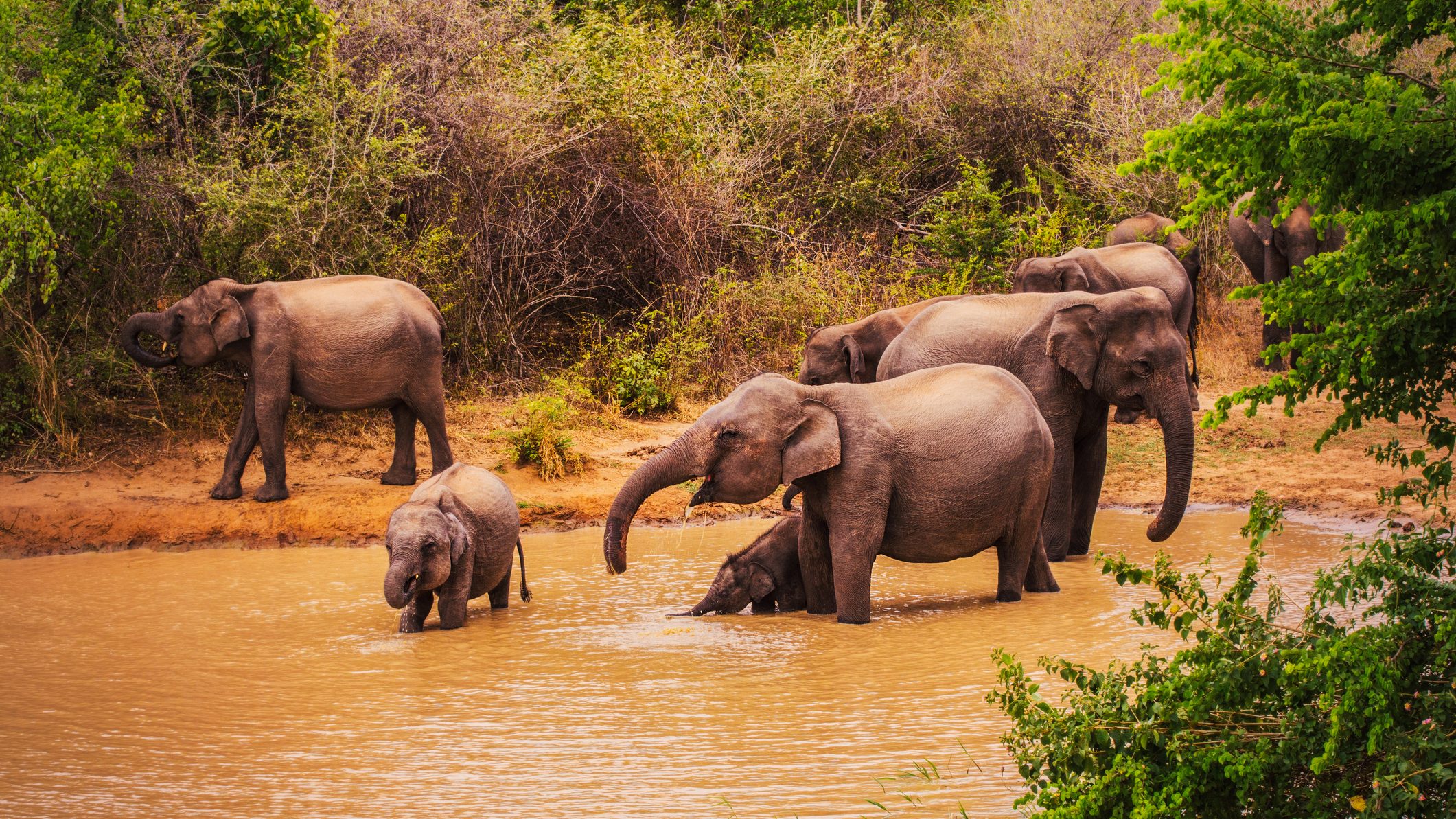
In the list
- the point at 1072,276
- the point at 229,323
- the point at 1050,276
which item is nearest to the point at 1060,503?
the point at 1072,276

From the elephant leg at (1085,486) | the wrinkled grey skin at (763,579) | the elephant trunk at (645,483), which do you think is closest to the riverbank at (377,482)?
the elephant leg at (1085,486)

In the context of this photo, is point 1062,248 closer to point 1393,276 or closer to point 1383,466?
point 1383,466

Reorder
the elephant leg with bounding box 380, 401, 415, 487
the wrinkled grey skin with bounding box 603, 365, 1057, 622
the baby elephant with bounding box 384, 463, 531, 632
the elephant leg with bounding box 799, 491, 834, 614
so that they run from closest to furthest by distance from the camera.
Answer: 1. the baby elephant with bounding box 384, 463, 531, 632
2. the wrinkled grey skin with bounding box 603, 365, 1057, 622
3. the elephant leg with bounding box 799, 491, 834, 614
4. the elephant leg with bounding box 380, 401, 415, 487

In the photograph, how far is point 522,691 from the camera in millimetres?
7727

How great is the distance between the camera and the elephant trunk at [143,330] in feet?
42.4

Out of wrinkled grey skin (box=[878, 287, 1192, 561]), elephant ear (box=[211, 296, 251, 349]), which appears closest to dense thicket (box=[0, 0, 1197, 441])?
elephant ear (box=[211, 296, 251, 349])

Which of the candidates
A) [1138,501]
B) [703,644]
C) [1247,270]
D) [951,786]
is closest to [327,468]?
[703,644]

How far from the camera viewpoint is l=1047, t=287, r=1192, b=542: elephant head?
10.2m

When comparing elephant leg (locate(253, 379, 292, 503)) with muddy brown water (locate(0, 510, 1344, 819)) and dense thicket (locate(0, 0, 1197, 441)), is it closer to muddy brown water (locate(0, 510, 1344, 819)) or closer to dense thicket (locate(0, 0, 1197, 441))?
muddy brown water (locate(0, 510, 1344, 819))

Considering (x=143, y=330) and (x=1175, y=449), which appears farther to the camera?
(x=143, y=330)

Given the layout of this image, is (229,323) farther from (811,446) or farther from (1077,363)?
(1077,363)

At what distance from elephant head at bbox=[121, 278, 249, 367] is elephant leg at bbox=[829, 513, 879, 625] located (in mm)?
6227

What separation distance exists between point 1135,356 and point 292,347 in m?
7.05

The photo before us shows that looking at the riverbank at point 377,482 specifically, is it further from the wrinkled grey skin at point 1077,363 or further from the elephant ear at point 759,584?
the elephant ear at point 759,584
